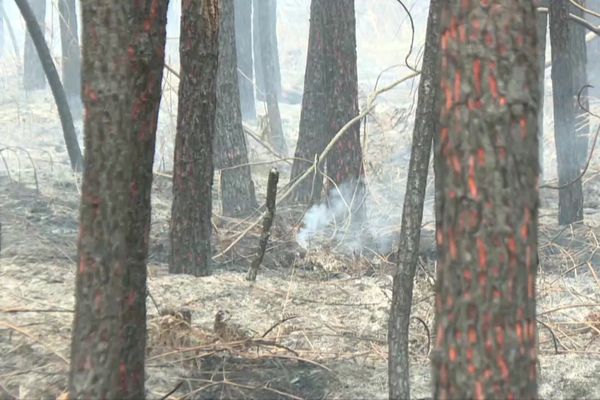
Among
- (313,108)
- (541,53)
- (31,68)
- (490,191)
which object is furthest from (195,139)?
(31,68)

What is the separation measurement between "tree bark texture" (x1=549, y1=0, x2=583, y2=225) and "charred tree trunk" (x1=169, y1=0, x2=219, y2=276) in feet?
14.8

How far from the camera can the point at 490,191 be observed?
9.30ft

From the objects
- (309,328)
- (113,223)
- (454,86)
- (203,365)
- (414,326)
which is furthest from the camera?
(414,326)

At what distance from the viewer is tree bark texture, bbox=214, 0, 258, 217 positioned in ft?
34.9

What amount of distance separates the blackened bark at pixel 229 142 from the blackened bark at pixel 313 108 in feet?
3.20

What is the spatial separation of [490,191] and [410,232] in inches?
84.6

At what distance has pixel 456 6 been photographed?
2871mm

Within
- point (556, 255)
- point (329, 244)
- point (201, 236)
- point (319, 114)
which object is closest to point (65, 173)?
point (319, 114)

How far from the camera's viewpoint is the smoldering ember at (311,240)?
113 inches

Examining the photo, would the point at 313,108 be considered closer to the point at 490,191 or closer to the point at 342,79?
the point at 342,79

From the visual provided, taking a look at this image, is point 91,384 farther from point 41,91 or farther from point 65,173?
point 41,91

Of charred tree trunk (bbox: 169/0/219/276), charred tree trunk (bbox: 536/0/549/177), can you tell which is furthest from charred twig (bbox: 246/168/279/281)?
charred tree trunk (bbox: 536/0/549/177)

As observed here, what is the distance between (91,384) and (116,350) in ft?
0.57

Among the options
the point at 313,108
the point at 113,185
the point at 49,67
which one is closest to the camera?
the point at 113,185
